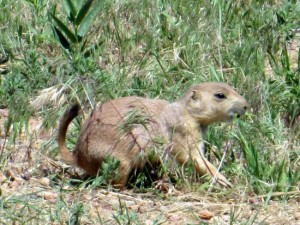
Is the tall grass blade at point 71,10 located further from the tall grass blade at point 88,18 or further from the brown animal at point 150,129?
the brown animal at point 150,129

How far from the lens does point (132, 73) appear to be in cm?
753

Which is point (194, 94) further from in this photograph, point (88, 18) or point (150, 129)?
point (88, 18)

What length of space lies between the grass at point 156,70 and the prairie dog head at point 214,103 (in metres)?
0.15

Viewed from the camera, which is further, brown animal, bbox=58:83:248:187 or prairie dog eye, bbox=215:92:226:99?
prairie dog eye, bbox=215:92:226:99

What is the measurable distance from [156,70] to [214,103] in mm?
1152

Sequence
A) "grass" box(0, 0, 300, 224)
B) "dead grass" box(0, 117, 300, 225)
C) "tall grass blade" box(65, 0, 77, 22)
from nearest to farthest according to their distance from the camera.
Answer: "dead grass" box(0, 117, 300, 225) < "grass" box(0, 0, 300, 224) < "tall grass blade" box(65, 0, 77, 22)

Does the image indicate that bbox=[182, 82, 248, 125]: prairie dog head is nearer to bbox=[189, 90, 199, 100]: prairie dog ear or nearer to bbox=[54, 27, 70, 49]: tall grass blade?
bbox=[189, 90, 199, 100]: prairie dog ear

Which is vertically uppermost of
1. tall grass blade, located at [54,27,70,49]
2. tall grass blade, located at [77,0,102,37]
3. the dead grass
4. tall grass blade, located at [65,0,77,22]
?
tall grass blade, located at [65,0,77,22]

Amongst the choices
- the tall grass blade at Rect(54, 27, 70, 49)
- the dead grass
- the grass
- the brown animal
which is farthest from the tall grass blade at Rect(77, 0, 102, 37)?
the dead grass

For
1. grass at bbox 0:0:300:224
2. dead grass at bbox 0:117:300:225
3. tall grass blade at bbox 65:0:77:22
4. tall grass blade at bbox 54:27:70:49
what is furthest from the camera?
tall grass blade at bbox 54:27:70:49

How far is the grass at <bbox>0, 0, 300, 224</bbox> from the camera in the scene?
242 inches

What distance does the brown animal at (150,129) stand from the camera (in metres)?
6.19

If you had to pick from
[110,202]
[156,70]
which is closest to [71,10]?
[156,70]

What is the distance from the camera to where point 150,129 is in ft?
20.9
